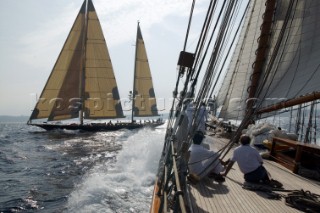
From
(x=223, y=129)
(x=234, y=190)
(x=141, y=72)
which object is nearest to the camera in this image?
(x=234, y=190)

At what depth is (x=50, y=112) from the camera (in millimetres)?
44469

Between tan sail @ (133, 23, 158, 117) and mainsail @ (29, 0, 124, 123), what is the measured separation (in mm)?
5791

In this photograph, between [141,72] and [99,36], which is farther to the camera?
[141,72]

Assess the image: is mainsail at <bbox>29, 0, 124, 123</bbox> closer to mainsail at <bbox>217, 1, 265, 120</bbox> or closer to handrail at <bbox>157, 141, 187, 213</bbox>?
mainsail at <bbox>217, 1, 265, 120</bbox>

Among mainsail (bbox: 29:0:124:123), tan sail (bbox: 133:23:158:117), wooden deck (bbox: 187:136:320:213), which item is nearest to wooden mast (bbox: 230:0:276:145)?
wooden deck (bbox: 187:136:320:213)

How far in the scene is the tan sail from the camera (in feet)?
180

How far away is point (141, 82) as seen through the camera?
55.0 metres

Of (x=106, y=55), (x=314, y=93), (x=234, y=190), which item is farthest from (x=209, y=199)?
(x=106, y=55)

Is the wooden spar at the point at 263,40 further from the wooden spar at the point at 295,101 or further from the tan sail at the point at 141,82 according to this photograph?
the tan sail at the point at 141,82

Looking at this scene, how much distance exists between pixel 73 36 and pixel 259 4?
116 ft

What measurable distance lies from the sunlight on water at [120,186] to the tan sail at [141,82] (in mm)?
36814

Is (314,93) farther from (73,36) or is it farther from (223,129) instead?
(73,36)

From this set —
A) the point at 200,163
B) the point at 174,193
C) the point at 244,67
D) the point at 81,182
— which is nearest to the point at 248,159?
the point at 200,163

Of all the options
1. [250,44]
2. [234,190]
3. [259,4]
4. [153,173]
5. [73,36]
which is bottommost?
[153,173]
